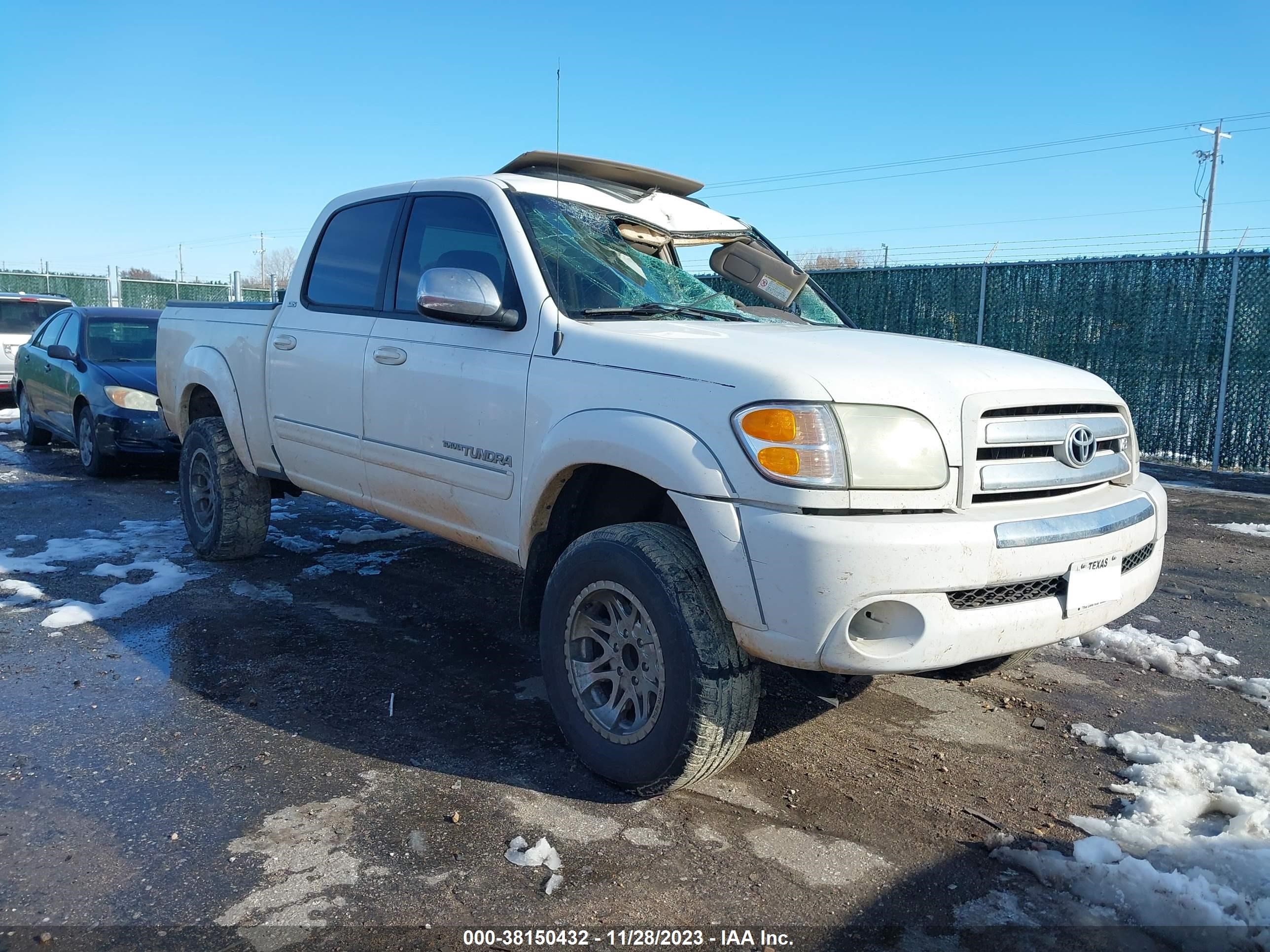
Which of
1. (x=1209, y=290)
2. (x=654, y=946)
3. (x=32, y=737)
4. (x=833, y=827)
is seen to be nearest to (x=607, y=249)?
(x=833, y=827)

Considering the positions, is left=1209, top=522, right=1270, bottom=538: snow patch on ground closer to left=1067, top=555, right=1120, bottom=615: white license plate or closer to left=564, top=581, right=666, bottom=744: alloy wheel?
left=1067, top=555, right=1120, bottom=615: white license plate

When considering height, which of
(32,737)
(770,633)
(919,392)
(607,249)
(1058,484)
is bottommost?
(32,737)

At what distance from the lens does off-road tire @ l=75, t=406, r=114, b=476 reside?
8.30 meters

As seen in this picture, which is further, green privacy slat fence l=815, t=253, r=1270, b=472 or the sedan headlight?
green privacy slat fence l=815, t=253, r=1270, b=472

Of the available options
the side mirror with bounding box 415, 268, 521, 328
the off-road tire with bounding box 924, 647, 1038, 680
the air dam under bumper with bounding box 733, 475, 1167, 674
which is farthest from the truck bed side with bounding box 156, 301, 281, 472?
the off-road tire with bounding box 924, 647, 1038, 680

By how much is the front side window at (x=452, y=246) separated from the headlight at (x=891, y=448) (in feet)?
4.70

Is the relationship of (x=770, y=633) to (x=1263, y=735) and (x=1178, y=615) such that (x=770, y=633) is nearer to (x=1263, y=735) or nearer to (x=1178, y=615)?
(x=1263, y=735)

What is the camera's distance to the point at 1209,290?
377 inches

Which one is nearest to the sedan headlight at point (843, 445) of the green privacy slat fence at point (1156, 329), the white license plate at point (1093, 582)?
the white license plate at point (1093, 582)

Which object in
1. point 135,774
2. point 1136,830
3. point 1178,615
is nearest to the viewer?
point 1136,830

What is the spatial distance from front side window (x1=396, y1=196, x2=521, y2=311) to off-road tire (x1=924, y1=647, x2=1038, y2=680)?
1.99m

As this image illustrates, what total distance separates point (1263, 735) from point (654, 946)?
257cm

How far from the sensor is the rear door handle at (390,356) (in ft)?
12.8

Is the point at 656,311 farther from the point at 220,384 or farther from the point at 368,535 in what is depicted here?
the point at 368,535
